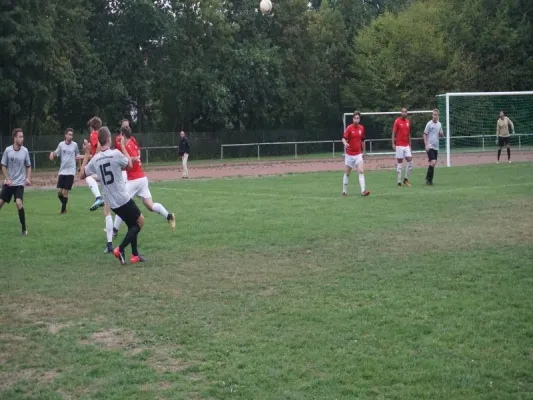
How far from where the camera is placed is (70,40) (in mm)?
39281

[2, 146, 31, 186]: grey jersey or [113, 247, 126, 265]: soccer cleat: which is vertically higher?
[2, 146, 31, 186]: grey jersey

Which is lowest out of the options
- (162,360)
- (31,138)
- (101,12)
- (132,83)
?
(162,360)

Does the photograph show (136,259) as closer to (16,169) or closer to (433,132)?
(16,169)

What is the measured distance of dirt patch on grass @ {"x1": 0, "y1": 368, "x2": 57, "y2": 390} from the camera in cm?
583

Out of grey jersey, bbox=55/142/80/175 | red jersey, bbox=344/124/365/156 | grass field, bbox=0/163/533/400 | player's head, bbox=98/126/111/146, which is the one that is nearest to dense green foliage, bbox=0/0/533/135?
grey jersey, bbox=55/142/80/175

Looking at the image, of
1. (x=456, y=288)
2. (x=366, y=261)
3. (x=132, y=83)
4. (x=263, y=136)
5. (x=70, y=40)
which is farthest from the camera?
(x=263, y=136)

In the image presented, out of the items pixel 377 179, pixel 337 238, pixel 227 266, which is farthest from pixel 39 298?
pixel 377 179

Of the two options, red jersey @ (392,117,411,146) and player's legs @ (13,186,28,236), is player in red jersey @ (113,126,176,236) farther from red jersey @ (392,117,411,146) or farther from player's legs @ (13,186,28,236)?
red jersey @ (392,117,411,146)

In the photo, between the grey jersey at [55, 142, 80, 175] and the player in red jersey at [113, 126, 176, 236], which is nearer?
the player in red jersey at [113, 126, 176, 236]

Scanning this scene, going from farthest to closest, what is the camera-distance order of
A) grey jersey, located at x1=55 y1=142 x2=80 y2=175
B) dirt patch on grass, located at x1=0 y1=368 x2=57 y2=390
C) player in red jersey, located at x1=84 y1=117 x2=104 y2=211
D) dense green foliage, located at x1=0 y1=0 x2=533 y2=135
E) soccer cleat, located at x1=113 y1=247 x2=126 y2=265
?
1. dense green foliage, located at x1=0 y1=0 x2=533 y2=135
2. grey jersey, located at x1=55 y1=142 x2=80 y2=175
3. player in red jersey, located at x1=84 y1=117 x2=104 y2=211
4. soccer cleat, located at x1=113 y1=247 x2=126 y2=265
5. dirt patch on grass, located at x1=0 y1=368 x2=57 y2=390

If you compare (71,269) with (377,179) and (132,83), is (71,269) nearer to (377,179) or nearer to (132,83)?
(377,179)

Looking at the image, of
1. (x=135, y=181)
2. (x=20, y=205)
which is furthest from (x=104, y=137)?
(x=20, y=205)

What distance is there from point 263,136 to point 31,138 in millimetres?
16037

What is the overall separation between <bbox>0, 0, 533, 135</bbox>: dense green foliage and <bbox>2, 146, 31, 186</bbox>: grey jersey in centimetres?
2311
